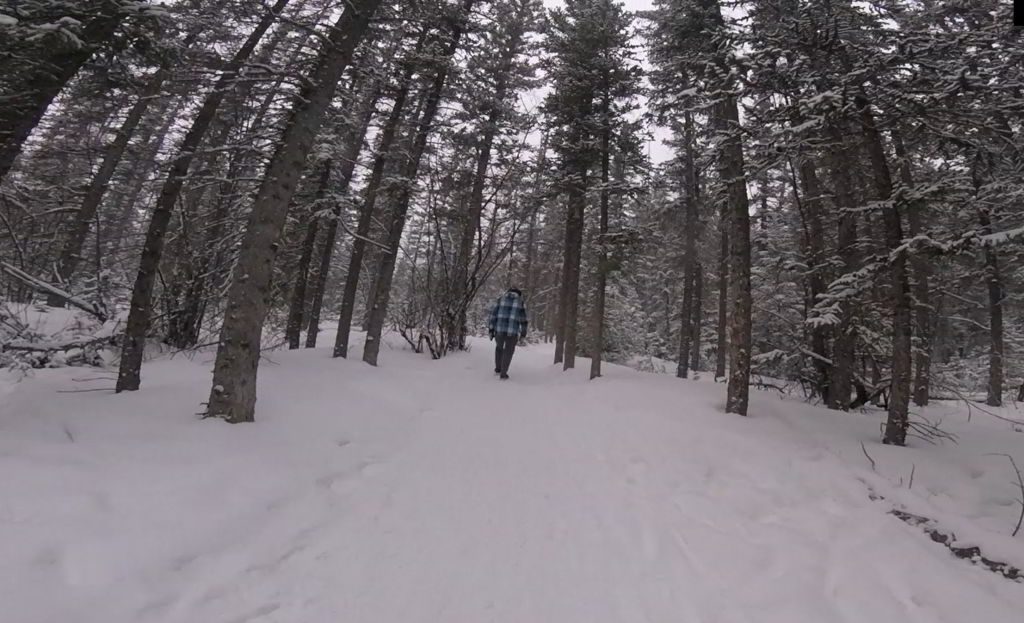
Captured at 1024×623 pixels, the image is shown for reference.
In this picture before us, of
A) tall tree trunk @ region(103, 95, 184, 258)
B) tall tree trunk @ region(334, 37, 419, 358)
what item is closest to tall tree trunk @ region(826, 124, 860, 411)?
tall tree trunk @ region(334, 37, 419, 358)

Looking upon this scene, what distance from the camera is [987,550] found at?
337 cm

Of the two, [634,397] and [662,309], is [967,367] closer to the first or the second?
[662,309]

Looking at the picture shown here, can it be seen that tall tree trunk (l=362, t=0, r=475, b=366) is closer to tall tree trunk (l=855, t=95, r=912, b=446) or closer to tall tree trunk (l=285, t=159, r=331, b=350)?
tall tree trunk (l=285, t=159, r=331, b=350)

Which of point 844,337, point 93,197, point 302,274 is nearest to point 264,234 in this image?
point 302,274

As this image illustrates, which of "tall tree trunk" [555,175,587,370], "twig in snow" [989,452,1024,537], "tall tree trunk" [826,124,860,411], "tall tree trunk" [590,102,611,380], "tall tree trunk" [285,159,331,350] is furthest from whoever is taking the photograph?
"tall tree trunk" [285,159,331,350]

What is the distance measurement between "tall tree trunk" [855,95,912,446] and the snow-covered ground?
0.45 meters

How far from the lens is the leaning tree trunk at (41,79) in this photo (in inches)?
Result: 180

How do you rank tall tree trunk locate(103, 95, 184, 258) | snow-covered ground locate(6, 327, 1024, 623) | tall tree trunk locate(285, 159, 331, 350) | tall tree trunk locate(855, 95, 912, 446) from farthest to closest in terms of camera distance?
tall tree trunk locate(285, 159, 331, 350), tall tree trunk locate(103, 95, 184, 258), tall tree trunk locate(855, 95, 912, 446), snow-covered ground locate(6, 327, 1024, 623)

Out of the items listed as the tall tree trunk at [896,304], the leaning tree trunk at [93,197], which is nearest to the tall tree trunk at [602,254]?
the tall tree trunk at [896,304]

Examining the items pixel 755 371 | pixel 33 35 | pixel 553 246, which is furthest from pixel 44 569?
pixel 553 246

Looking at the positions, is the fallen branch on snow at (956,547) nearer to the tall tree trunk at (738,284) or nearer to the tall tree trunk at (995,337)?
the tall tree trunk at (738,284)

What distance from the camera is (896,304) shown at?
5781mm

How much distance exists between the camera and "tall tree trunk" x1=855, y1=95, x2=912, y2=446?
5.56 metres

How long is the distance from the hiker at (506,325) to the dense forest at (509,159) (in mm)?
1993
